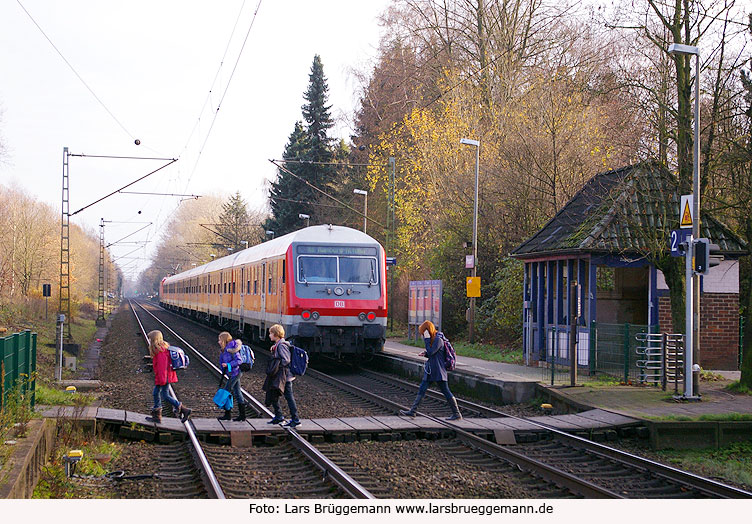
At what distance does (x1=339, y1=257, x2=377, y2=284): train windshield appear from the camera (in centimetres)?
2008

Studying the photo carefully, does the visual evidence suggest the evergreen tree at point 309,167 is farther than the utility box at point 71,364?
Yes

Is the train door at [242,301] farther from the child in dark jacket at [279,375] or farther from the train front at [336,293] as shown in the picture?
the child in dark jacket at [279,375]

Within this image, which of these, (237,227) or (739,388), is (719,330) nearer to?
(739,388)

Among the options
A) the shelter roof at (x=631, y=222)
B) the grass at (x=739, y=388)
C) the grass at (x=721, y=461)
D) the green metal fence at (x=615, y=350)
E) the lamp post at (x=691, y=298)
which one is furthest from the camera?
the shelter roof at (x=631, y=222)

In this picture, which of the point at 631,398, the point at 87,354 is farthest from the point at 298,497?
the point at 87,354

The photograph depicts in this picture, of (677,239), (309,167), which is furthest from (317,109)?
(677,239)

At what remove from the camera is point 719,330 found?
17.8 meters

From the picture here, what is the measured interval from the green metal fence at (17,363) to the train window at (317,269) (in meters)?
7.88

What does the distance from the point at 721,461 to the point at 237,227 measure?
6208 centimetres

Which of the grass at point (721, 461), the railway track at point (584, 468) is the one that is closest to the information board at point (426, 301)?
the railway track at point (584, 468)

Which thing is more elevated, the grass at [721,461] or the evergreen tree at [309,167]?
the evergreen tree at [309,167]

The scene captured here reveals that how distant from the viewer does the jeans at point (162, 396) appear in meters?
11.3

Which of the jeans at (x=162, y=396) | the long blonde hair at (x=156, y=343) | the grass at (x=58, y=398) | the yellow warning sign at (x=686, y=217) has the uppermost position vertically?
the yellow warning sign at (x=686, y=217)

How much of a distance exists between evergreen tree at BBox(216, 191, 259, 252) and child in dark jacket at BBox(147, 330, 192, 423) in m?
57.9
